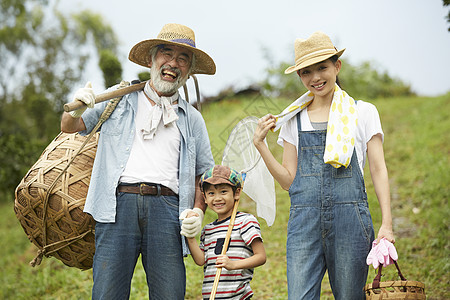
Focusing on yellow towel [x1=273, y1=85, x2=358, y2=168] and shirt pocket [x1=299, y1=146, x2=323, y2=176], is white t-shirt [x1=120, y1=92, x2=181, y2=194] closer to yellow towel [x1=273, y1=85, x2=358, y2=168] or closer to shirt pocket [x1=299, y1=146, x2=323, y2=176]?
shirt pocket [x1=299, y1=146, x2=323, y2=176]

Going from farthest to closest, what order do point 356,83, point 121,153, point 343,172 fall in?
point 356,83
point 121,153
point 343,172

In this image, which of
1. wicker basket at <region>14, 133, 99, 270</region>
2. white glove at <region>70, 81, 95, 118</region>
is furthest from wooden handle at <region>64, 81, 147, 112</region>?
wicker basket at <region>14, 133, 99, 270</region>

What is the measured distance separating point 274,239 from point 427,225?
2.20 meters

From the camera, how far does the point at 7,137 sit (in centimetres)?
829

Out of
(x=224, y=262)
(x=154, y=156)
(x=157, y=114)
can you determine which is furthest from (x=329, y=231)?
(x=157, y=114)

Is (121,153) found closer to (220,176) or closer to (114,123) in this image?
(114,123)

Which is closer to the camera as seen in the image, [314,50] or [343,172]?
[343,172]

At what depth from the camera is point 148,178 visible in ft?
10.2

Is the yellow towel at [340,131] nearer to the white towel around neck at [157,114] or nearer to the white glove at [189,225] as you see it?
the white glove at [189,225]

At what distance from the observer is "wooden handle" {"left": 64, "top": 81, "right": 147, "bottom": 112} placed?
9.57ft

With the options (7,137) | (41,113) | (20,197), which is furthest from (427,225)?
(41,113)

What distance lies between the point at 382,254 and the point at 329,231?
12.7 inches

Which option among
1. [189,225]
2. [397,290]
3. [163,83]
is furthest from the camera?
[163,83]

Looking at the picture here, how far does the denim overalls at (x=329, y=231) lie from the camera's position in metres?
2.75
